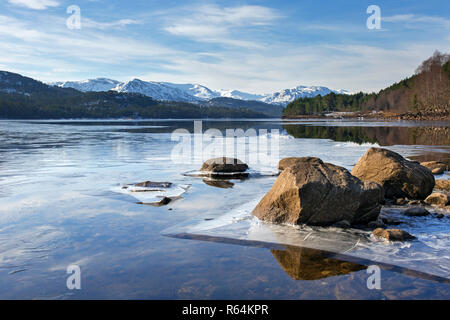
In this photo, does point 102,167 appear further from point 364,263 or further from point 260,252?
point 364,263

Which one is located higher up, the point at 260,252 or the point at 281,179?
the point at 281,179

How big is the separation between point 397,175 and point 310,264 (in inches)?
317

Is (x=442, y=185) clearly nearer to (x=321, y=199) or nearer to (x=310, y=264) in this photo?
(x=321, y=199)

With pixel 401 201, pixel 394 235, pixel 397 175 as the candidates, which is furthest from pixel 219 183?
pixel 394 235

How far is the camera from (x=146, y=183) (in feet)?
50.4

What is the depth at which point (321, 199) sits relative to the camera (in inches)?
388

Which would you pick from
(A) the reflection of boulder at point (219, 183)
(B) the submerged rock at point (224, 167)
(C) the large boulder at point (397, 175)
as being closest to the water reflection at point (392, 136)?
(B) the submerged rock at point (224, 167)

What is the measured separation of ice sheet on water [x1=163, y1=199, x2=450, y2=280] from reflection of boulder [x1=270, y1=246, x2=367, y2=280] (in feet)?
1.39

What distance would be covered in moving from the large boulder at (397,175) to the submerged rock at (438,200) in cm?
60

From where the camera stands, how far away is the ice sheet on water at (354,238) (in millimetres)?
7379

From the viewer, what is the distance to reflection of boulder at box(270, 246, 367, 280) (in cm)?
675

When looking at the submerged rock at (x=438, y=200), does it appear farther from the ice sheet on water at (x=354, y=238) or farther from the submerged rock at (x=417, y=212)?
the ice sheet on water at (x=354, y=238)
